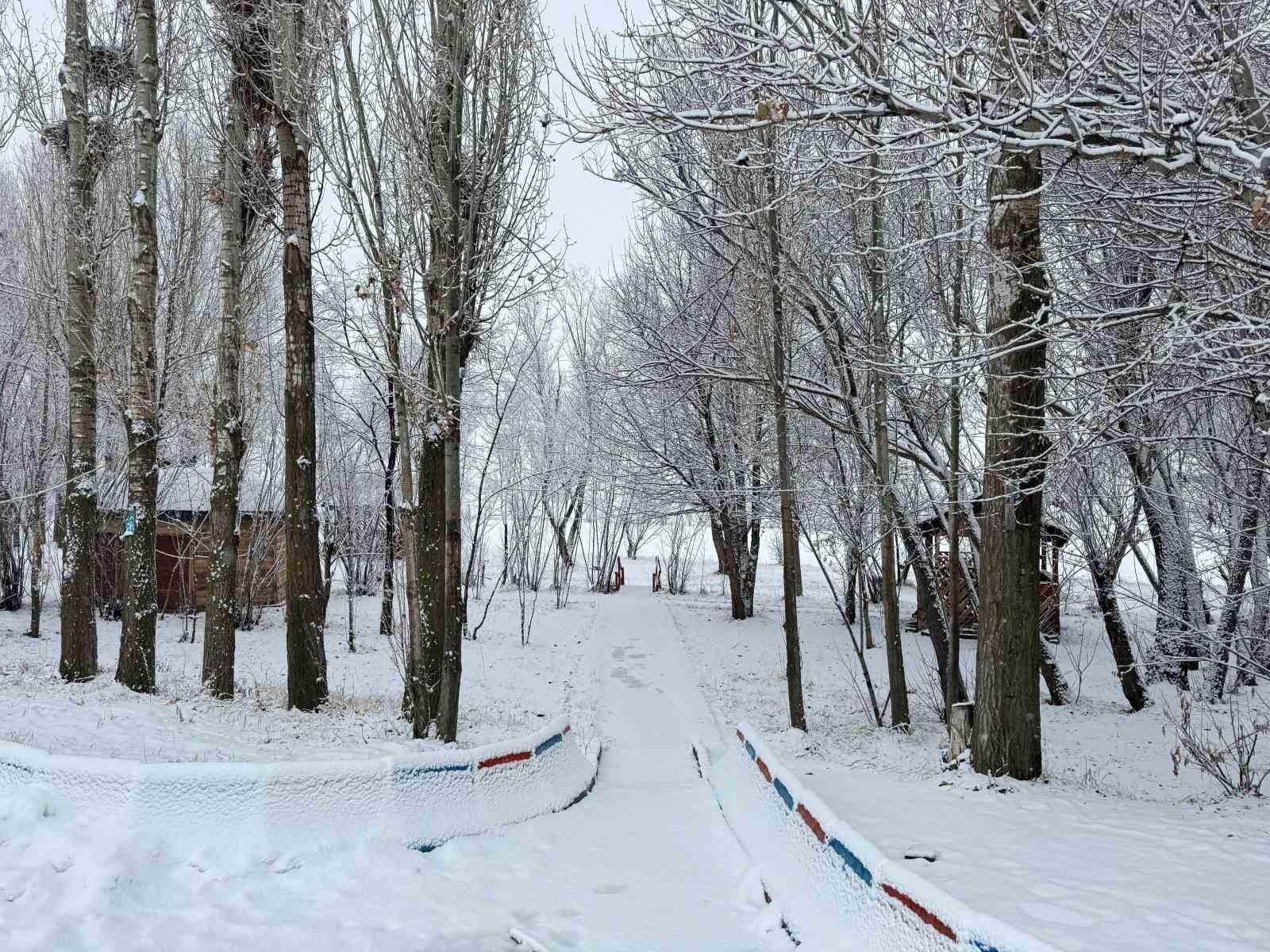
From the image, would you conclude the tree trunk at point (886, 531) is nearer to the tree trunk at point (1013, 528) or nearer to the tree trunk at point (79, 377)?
the tree trunk at point (1013, 528)

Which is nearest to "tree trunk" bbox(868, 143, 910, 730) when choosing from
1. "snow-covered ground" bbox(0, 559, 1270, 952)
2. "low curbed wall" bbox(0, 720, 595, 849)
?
"snow-covered ground" bbox(0, 559, 1270, 952)

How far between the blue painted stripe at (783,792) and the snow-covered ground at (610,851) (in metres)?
0.38

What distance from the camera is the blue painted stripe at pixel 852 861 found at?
12.4ft

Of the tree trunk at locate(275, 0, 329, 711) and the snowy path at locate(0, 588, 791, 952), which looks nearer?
the snowy path at locate(0, 588, 791, 952)

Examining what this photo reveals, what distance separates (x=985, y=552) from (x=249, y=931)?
18.2 ft

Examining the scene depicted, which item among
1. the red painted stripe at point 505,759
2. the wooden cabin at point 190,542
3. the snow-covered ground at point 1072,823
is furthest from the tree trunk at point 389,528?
the red painted stripe at point 505,759

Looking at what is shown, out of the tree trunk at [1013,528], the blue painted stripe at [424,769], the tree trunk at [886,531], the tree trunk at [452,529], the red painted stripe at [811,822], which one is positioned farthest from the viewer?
the tree trunk at [886,531]

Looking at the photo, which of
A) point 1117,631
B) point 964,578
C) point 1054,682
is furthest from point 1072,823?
point 964,578

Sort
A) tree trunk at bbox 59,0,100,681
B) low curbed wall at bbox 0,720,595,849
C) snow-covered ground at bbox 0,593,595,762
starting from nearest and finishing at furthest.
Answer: low curbed wall at bbox 0,720,595,849 < snow-covered ground at bbox 0,593,595,762 < tree trunk at bbox 59,0,100,681

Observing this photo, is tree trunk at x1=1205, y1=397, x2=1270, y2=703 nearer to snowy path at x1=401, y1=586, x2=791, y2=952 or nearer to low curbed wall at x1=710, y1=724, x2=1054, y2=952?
low curbed wall at x1=710, y1=724, x2=1054, y2=952

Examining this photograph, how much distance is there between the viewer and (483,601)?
2758 centimetres

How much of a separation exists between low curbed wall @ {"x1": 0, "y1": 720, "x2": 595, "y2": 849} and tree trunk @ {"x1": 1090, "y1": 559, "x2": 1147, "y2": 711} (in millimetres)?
9551

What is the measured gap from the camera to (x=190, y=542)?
19.5 m

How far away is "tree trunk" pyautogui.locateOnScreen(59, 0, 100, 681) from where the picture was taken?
9.98m
